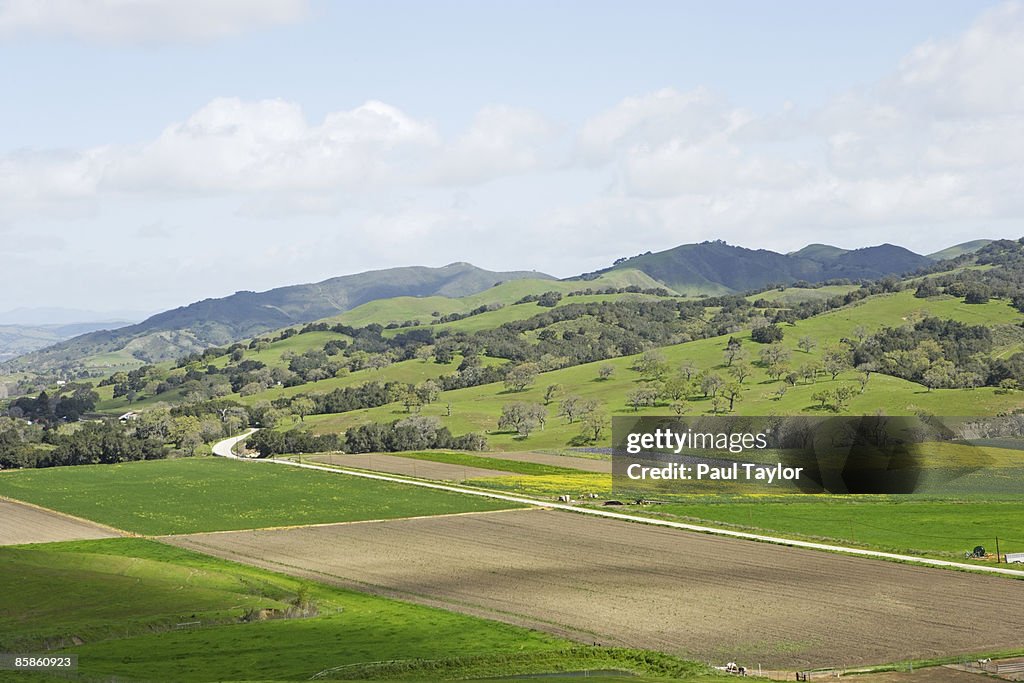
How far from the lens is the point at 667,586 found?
66312 millimetres

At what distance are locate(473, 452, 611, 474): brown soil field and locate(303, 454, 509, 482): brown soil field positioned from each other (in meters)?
9.36

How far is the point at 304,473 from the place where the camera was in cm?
13550

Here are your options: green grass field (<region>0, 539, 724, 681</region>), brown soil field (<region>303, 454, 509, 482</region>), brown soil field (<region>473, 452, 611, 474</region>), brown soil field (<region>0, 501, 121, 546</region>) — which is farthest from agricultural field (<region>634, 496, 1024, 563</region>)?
brown soil field (<region>0, 501, 121, 546</region>)

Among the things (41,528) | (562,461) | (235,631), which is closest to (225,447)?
(562,461)

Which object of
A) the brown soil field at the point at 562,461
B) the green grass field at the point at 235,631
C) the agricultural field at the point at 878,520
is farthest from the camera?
the brown soil field at the point at 562,461

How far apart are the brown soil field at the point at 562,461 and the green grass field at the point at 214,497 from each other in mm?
26264

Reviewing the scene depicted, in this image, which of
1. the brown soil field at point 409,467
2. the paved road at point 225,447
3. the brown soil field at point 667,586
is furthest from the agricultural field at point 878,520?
the paved road at point 225,447

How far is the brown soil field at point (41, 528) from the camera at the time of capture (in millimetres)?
86550

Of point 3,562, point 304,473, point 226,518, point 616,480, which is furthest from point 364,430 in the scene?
point 3,562

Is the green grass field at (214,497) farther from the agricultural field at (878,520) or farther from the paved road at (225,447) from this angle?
the paved road at (225,447)

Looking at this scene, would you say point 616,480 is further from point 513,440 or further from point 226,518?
point 513,440

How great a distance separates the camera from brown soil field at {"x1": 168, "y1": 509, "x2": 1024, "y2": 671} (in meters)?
53.8

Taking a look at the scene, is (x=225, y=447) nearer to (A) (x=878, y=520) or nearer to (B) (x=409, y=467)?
(B) (x=409, y=467)

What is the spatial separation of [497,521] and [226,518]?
81.3ft
